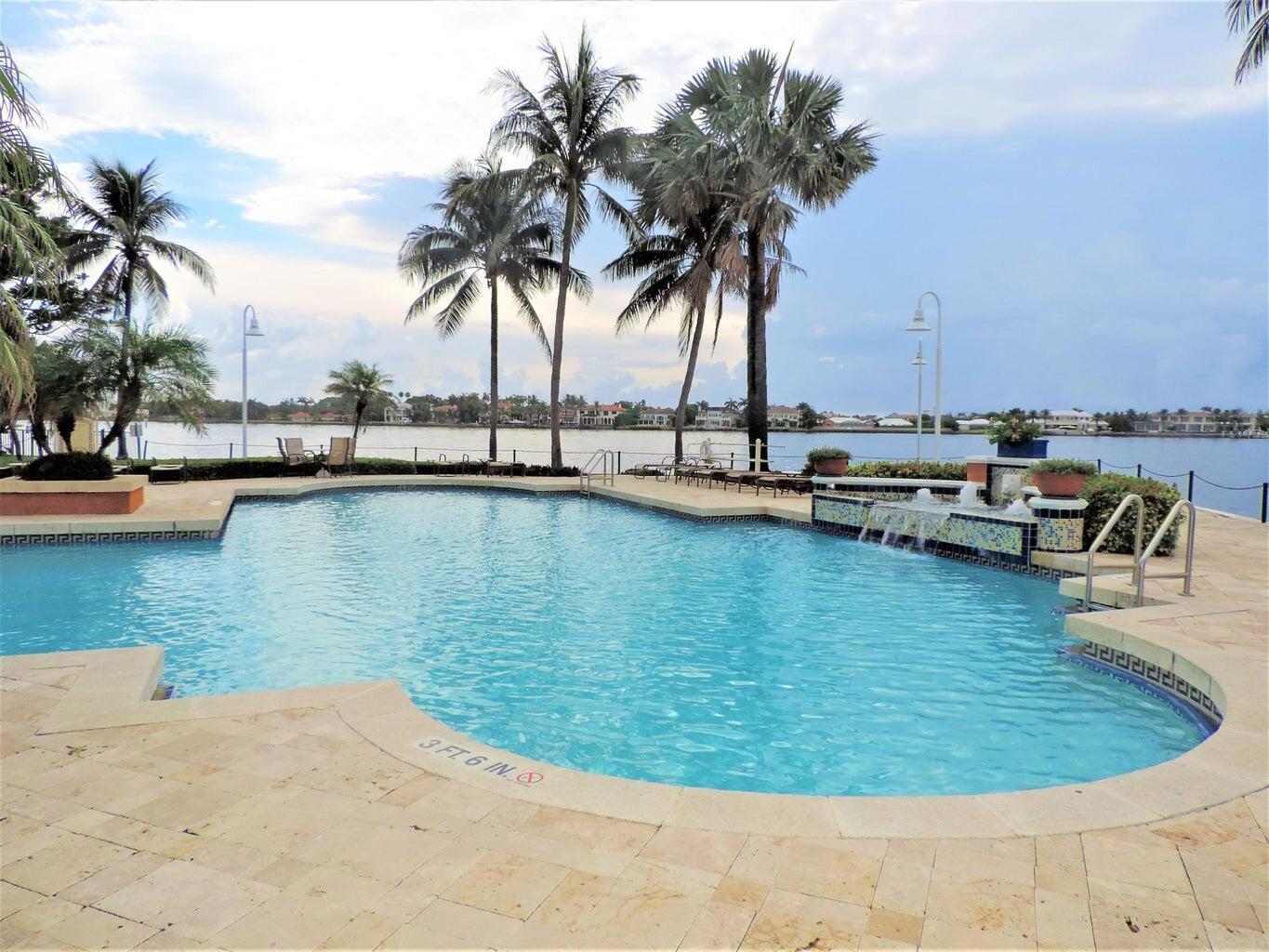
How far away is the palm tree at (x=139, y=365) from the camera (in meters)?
16.7

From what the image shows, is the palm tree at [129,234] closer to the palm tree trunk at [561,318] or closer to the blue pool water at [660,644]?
the palm tree trunk at [561,318]

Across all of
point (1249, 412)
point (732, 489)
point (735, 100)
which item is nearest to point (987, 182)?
point (735, 100)

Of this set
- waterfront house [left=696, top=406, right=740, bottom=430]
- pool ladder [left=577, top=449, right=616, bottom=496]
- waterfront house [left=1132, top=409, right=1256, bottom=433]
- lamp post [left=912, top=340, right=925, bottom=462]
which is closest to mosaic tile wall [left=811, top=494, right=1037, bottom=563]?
pool ladder [left=577, top=449, right=616, bottom=496]

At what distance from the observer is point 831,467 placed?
15.1 m

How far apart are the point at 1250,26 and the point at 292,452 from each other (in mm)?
20879

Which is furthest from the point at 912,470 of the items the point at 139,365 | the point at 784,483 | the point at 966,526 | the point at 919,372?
the point at 139,365

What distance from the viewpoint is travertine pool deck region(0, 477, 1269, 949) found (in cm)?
217

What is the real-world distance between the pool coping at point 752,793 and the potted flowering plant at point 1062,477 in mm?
4273

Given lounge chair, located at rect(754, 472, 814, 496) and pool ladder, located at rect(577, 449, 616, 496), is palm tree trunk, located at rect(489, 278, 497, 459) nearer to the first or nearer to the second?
pool ladder, located at rect(577, 449, 616, 496)

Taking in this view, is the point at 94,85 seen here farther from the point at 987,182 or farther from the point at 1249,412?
the point at 1249,412

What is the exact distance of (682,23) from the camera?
1168 centimetres

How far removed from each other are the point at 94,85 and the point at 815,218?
14177 mm

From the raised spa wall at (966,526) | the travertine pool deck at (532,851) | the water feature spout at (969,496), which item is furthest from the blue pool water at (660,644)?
the water feature spout at (969,496)

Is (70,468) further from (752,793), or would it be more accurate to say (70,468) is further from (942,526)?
(942,526)
